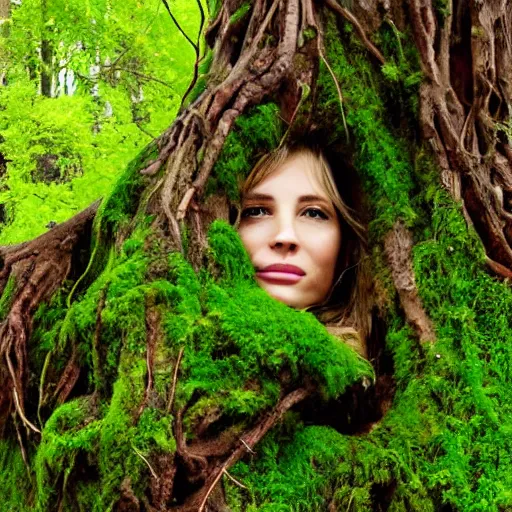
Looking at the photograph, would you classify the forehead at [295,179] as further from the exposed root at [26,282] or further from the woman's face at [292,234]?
the exposed root at [26,282]

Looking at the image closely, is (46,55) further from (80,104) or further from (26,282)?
(26,282)

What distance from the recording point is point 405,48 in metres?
3.36

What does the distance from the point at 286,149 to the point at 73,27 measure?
6524 mm

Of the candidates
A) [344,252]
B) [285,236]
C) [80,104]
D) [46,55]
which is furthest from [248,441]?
[46,55]

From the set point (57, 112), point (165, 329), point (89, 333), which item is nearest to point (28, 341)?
point (89, 333)

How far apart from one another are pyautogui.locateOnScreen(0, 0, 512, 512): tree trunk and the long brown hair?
7 cm

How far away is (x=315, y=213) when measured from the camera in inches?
124

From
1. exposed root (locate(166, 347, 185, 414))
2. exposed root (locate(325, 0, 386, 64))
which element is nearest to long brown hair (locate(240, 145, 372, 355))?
exposed root (locate(325, 0, 386, 64))

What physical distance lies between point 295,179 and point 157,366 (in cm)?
119

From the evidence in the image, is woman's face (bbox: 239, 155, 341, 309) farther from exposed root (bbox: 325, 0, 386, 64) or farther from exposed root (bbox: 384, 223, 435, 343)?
exposed root (bbox: 325, 0, 386, 64)

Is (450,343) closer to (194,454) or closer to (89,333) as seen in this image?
(194,454)

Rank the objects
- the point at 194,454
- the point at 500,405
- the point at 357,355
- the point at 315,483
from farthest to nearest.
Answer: the point at 357,355 < the point at 500,405 < the point at 315,483 < the point at 194,454

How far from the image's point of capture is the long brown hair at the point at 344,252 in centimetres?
312

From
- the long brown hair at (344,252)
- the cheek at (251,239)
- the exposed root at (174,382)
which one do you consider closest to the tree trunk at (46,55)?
the long brown hair at (344,252)
